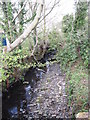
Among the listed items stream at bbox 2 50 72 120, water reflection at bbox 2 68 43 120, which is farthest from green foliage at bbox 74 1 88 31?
water reflection at bbox 2 68 43 120

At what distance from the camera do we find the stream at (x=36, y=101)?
3.92 meters

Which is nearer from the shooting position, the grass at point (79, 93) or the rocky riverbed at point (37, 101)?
the grass at point (79, 93)

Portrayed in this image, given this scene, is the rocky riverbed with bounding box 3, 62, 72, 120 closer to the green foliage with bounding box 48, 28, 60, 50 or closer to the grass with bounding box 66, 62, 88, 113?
the grass with bounding box 66, 62, 88, 113

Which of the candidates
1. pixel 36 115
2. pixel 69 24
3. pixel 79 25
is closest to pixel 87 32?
pixel 79 25

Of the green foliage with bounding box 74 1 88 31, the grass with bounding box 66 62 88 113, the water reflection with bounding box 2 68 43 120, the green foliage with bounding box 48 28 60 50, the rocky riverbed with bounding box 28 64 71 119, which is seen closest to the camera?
the grass with bounding box 66 62 88 113

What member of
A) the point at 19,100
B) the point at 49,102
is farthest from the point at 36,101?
the point at 19,100

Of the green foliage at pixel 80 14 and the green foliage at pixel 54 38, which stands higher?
the green foliage at pixel 80 14

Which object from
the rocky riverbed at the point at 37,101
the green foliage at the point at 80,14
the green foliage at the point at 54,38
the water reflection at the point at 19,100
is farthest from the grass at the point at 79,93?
the green foliage at the point at 54,38

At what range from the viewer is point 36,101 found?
469 cm

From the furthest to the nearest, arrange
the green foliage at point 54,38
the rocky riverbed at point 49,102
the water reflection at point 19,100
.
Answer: the green foliage at point 54,38 < the water reflection at point 19,100 < the rocky riverbed at point 49,102

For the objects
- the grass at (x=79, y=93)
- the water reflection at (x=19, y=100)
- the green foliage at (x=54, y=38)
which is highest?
the green foliage at (x=54, y=38)

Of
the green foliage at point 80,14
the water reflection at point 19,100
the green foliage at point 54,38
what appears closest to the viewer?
the water reflection at point 19,100

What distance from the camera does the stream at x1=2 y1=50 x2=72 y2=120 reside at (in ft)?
12.9

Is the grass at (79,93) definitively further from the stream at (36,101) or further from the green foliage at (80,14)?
the green foliage at (80,14)
